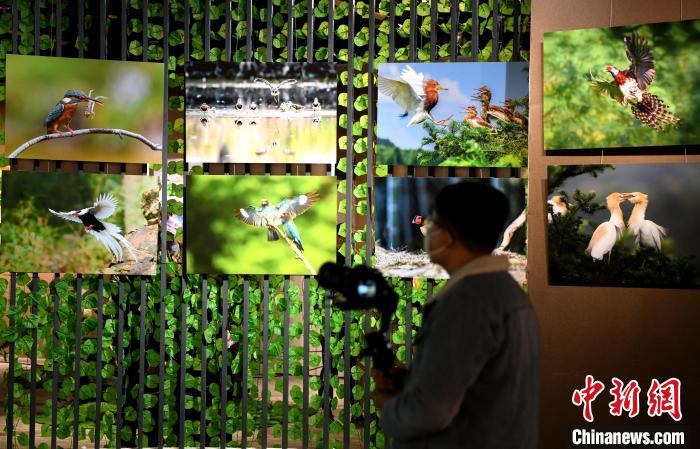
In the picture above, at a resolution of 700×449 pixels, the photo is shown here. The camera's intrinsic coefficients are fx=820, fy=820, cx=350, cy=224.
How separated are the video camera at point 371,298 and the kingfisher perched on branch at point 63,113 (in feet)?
9.05

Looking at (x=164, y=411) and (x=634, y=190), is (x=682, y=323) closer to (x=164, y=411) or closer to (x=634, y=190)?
(x=634, y=190)

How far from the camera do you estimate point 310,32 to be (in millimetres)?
4535

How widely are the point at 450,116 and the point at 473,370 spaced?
265 centimetres

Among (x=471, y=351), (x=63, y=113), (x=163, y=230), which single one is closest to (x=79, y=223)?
(x=163, y=230)

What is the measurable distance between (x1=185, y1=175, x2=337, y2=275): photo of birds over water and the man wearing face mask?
7.82ft

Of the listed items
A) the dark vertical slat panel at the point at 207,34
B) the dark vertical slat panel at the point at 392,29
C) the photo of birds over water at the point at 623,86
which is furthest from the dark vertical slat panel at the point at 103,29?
the photo of birds over water at the point at 623,86

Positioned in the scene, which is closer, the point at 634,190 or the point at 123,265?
the point at 634,190

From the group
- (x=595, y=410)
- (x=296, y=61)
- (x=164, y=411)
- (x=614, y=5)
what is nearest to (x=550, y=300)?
(x=595, y=410)

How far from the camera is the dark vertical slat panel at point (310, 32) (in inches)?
178

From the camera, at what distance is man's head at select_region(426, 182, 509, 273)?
6.75ft

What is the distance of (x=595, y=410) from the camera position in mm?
4035

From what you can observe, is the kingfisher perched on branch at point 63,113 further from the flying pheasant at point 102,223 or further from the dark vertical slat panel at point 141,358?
the dark vertical slat panel at point 141,358

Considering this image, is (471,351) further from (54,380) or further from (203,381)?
(54,380)

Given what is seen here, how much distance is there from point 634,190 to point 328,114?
1.65 m
